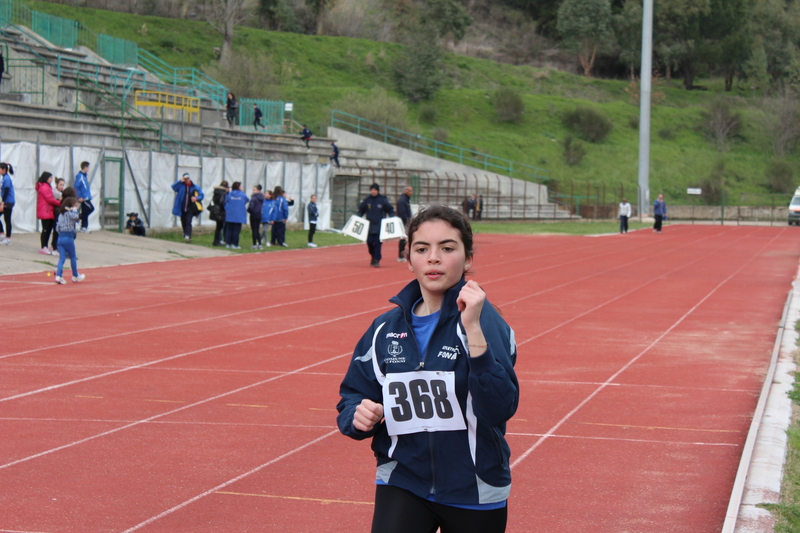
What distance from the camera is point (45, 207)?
68.4 feet

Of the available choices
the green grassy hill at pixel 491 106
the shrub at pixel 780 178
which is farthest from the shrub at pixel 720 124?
the shrub at pixel 780 178

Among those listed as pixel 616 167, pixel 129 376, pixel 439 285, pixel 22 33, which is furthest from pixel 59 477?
pixel 616 167

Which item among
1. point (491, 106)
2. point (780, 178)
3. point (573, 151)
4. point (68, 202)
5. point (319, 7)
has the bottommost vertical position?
point (68, 202)

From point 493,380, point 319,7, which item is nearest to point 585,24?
point 319,7

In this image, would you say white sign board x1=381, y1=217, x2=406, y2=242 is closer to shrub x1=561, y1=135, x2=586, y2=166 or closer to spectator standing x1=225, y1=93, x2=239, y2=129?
spectator standing x1=225, y1=93, x2=239, y2=129

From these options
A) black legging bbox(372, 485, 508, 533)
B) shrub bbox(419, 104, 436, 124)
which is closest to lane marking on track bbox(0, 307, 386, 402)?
black legging bbox(372, 485, 508, 533)

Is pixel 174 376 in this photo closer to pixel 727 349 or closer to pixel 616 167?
pixel 727 349

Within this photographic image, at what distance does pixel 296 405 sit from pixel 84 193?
18342 millimetres

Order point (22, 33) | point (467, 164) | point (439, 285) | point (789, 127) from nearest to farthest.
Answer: point (439, 285) → point (22, 33) → point (467, 164) → point (789, 127)

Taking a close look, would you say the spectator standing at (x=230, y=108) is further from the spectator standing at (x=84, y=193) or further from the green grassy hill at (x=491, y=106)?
the spectator standing at (x=84, y=193)

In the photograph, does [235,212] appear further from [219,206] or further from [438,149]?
[438,149]

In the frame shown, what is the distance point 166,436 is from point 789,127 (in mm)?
79246

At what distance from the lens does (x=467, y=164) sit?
204 feet

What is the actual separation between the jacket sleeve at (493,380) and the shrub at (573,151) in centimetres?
6924
